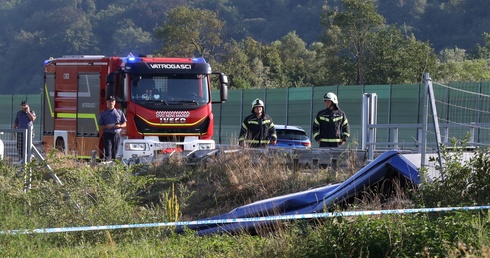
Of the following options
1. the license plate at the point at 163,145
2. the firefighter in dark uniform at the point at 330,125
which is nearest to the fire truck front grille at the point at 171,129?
the license plate at the point at 163,145

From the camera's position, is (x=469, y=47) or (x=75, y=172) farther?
(x=469, y=47)

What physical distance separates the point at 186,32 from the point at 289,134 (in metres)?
38.9

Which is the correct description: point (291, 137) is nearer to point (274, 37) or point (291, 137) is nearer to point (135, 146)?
point (135, 146)

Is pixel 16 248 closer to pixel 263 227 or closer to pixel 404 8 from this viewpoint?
pixel 263 227

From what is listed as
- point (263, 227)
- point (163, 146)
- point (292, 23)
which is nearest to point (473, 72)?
point (163, 146)

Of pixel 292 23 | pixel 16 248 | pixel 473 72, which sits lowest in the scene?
pixel 16 248

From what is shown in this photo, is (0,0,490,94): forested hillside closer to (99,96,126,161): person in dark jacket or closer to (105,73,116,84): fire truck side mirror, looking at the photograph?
(105,73,116,84): fire truck side mirror

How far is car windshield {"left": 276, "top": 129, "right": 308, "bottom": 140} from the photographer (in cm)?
2638

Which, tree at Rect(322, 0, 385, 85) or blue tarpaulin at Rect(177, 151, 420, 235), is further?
tree at Rect(322, 0, 385, 85)

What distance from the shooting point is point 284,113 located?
3681cm

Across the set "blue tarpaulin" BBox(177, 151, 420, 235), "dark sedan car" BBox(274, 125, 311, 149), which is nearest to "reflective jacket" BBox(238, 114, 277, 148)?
"dark sedan car" BBox(274, 125, 311, 149)

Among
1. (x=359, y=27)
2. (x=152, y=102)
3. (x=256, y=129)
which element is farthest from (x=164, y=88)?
(x=359, y=27)

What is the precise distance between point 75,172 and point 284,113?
79.7ft

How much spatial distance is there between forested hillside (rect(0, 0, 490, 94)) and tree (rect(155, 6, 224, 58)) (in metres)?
0.09
